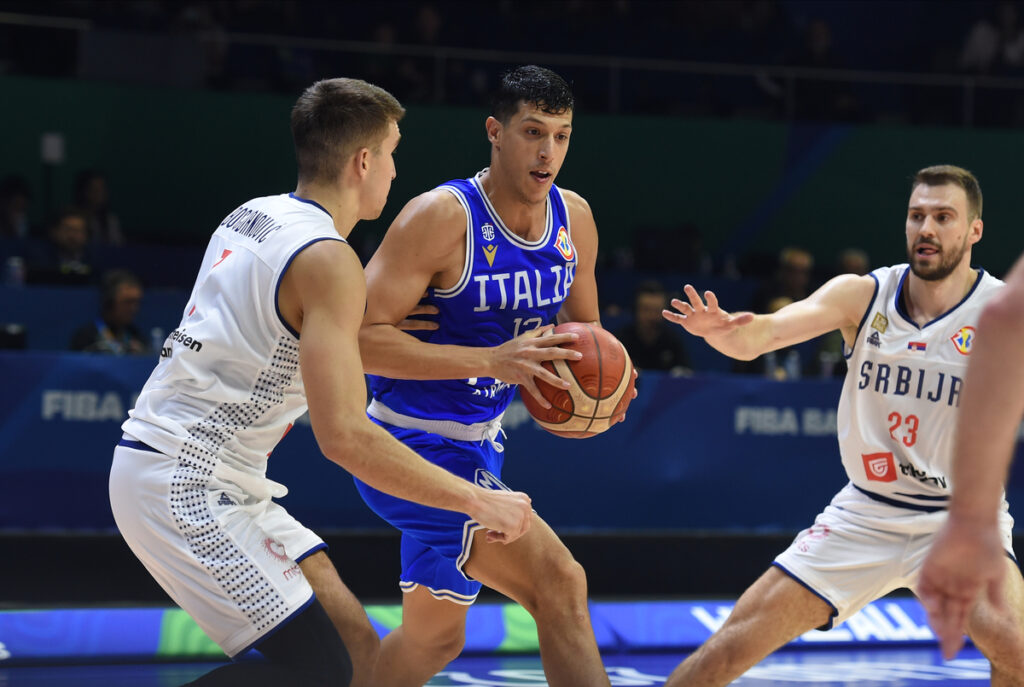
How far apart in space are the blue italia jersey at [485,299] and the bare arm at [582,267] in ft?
0.44

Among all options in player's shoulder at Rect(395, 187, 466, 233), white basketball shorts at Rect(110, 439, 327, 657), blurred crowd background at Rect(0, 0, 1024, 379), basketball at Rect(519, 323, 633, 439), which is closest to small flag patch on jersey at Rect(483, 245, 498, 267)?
player's shoulder at Rect(395, 187, 466, 233)

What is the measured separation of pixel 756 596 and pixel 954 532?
2154 mm

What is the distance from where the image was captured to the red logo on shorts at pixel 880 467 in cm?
405

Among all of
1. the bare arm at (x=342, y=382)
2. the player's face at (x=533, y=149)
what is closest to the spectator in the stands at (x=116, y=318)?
the player's face at (x=533, y=149)

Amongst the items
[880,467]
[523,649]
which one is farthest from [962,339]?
[523,649]

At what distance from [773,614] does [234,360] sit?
192 centimetres

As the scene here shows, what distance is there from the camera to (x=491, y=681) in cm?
523

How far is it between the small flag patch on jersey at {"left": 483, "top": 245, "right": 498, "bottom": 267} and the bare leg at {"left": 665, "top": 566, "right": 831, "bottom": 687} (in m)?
1.32

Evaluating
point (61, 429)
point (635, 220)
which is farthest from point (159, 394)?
point (635, 220)

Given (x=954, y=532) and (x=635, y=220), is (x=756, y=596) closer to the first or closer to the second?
(x=954, y=532)

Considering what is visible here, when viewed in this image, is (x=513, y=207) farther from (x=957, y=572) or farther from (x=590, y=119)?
(x=590, y=119)

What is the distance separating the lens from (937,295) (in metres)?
4.22

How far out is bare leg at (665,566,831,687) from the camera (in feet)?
12.3

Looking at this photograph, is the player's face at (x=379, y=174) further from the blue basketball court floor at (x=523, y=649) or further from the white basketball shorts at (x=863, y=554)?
the blue basketball court floor at (x=523, y=649)
